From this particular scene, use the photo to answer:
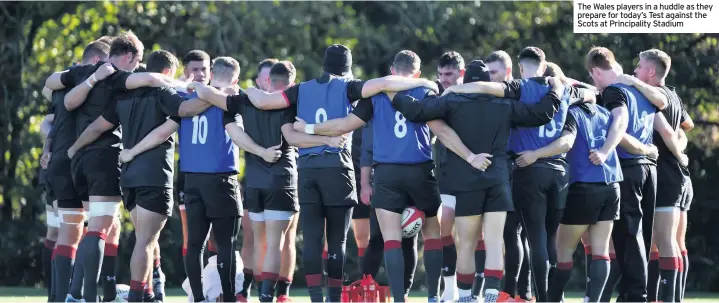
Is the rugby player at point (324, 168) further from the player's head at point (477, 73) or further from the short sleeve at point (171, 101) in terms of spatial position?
the player's head at point (477, 73)

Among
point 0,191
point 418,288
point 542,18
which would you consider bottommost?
point 418,288

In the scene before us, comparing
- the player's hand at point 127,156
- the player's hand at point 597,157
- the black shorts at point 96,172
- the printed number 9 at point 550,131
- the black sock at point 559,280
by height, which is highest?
the printed number 9 at point 550,131

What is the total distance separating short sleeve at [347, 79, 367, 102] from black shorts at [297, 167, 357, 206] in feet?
1.93

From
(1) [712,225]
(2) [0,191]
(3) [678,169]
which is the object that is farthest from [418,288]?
(3) [678,169]

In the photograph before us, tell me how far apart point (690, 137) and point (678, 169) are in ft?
26.0

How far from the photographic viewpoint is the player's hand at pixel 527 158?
1052 cm

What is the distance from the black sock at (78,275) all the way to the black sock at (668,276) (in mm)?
4991

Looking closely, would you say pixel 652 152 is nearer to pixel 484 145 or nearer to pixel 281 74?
pixel 484 145

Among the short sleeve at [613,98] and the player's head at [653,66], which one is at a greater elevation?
the player's head at [653,66]

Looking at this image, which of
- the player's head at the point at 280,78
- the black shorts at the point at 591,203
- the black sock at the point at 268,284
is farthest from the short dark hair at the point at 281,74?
the black shorts at the point at 591,203

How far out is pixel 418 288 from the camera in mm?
19609

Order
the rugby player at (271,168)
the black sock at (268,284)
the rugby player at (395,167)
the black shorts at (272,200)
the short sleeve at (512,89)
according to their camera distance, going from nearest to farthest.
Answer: the short sleeve at (512,89)
the rugby player at (395,167)
the rugby player at (271,168)
the black shorts at (272,200)
the black sock at (268,284)

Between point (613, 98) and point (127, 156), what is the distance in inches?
160

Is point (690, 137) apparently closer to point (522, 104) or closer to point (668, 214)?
point (668, 214)
